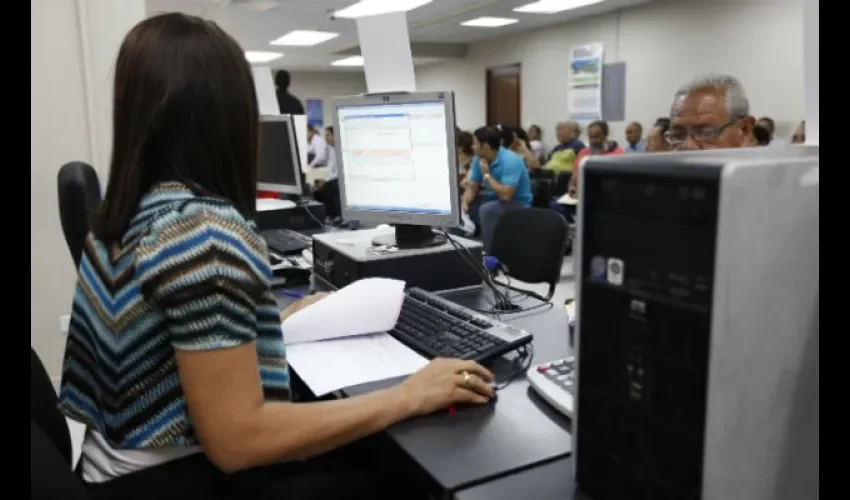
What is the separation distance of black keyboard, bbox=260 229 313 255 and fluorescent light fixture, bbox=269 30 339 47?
716 centimetres

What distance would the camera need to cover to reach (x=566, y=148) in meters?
7.89

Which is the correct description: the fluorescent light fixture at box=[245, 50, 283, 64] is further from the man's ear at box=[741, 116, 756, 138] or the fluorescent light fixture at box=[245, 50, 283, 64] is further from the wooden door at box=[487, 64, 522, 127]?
the man's ear at box=[741, 116, 756, 138]

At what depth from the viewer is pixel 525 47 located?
31.8 feet

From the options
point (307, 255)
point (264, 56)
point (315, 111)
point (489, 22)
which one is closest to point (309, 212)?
point (307, 255)

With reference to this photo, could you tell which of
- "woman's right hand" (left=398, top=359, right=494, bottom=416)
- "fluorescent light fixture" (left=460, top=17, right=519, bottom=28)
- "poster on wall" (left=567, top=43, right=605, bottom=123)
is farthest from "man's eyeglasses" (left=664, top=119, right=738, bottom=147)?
"fluorescent light fixture" (left=460, top=17, right=519, bottom=28)

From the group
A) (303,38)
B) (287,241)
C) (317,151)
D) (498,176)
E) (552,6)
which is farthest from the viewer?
(303,38)

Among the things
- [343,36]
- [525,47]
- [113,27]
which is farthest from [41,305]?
[525,47]

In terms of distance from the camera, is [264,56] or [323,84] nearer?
[264,56]

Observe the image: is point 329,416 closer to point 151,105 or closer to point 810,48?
point 151,105

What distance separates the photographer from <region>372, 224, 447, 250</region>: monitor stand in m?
1.67

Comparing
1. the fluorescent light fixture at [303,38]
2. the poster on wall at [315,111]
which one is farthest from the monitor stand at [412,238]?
the poster on wall at [315,111]

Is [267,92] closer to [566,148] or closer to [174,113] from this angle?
[174,113]

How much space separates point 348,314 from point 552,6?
7222 mm
